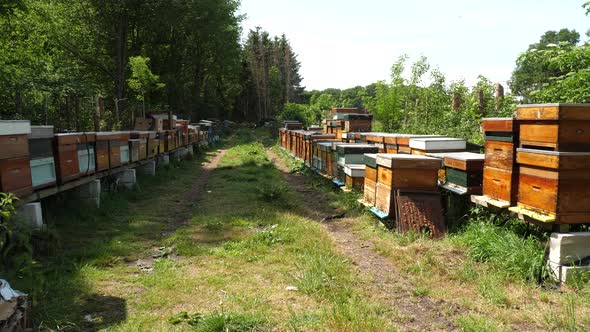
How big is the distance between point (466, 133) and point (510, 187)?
7.52 meters

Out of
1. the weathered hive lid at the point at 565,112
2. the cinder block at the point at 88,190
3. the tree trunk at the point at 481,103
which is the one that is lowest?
the cinder block at the point at 88,190

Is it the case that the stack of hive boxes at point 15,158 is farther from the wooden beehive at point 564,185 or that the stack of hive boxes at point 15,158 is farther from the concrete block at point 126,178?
the wooden beehive at point 564,185

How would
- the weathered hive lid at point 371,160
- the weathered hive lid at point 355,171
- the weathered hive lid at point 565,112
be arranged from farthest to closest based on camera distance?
1. the weathered hive lid at point 355,171
2. the weathered hive lid at point 371,160
3. the weathered hive lid at point 565,112

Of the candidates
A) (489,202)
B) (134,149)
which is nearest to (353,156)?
(489,202)

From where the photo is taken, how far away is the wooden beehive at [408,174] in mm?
6621

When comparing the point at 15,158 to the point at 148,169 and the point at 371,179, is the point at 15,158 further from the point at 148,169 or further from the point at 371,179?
the point at 148,169

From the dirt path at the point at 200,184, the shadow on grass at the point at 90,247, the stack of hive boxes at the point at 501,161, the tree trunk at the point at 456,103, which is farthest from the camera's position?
the tree trunk at the point at 456,103

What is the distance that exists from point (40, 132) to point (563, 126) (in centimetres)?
680

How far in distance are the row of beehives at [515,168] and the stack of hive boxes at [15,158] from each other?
17.0 feet

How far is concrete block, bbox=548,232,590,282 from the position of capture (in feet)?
14.6

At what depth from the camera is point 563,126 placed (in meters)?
4.49

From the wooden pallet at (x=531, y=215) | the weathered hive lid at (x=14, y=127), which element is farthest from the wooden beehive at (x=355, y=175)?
the weathered hive lid at (x=14, y=127)

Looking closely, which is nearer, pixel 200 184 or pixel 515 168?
pixel 515 168

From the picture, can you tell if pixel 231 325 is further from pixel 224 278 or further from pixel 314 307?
pixel 224 278
